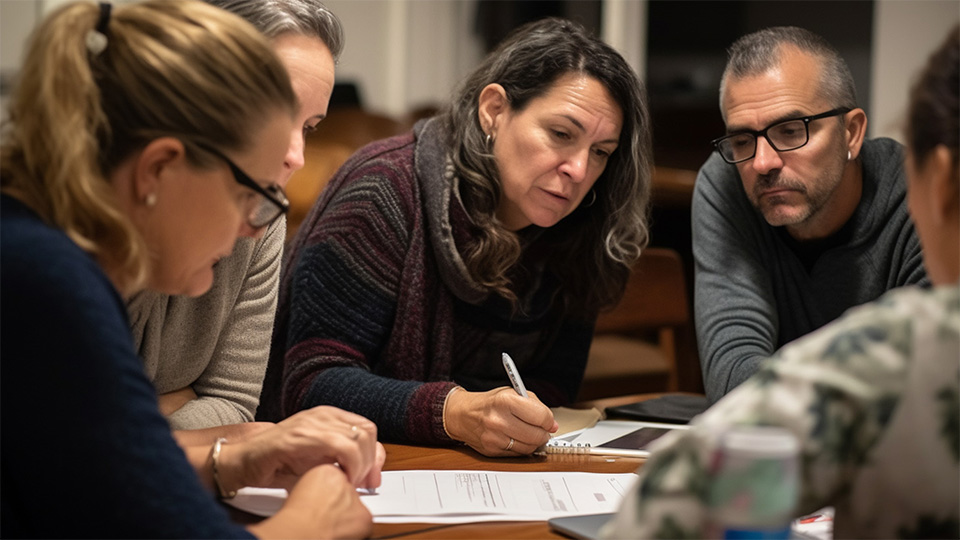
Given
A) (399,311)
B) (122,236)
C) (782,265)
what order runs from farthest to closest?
(782,265) < (399,311) < (122,236)

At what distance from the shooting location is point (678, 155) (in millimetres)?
4379

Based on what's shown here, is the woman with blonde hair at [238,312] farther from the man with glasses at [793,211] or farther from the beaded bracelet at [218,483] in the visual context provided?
the man with glasses at [793,211]

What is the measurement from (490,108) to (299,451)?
0.95 metres

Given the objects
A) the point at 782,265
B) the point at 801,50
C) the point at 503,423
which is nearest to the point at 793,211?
the point at 782,265

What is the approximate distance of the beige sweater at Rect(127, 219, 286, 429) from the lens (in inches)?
55.5

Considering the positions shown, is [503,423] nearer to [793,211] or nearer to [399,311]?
[399,311]

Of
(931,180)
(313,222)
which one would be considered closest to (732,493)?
(931,180)

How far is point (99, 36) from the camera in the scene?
917 mm

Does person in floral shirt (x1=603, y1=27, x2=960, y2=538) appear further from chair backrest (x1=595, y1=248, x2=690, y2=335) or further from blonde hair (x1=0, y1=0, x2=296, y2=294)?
chair backrest (x1=595, y1=248, x2=690, y2=335)

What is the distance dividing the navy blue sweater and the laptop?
0.39 meters

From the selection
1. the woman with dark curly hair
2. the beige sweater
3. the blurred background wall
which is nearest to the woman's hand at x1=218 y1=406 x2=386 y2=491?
the beige sweater

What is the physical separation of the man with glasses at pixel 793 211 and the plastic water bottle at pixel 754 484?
1.13m

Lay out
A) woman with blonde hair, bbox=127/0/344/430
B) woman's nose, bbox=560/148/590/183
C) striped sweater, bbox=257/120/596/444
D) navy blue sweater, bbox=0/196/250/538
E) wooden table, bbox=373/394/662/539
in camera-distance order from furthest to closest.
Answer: woman's nose, bbox=560/148/590/183 → striped sweater, bbox=257/120/596/444 → woman with blonde hair, bbox=127/0/344/430 → wooden table, bbox=373/394/662/539 → navy blue sweater, bbox=0/196/250/538

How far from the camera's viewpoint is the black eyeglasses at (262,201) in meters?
0.96
